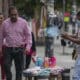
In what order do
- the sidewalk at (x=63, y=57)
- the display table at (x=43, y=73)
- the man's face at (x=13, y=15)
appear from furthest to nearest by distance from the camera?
the sidewalk at (x=63, y=57) → the man's face at (x=13, y=15) → the display table at (x=43, y=73)

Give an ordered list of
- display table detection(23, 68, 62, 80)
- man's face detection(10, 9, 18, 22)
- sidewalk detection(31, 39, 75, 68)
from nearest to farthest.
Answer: display table detection(23, 68, 62, 80), man's face detection(10, 9, 18, 22), sidewalk detection(31, 39, 75, 68)

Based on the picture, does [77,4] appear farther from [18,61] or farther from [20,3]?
[18,61]

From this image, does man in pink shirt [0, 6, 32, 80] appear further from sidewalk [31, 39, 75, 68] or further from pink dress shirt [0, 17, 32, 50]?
sidewalk [31, 39, 75, 68]

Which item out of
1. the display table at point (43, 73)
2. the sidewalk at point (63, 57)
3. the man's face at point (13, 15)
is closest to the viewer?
the display table at point (43, 73)

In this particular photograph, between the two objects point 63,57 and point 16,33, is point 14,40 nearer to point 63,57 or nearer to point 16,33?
point 16,33

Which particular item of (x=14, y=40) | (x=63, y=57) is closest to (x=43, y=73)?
(x=14, y=40)

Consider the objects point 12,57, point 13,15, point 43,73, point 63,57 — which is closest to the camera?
point 43,73

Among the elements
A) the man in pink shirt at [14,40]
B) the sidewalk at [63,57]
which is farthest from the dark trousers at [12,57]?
the sidewalk at [63,57]

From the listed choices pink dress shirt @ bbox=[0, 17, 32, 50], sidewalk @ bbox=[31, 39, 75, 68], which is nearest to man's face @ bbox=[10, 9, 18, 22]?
Answer: pink dress shirt @ bbox=[0, 17, 32, 50]

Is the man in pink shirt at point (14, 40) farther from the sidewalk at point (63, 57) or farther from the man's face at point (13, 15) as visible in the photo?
the sidewalk at point (63, 57)

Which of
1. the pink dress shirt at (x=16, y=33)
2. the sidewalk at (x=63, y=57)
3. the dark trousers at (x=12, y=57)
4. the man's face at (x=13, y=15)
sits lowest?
the sidewalk at (x=63, y=57)

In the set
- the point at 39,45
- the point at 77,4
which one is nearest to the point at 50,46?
the point at 39,45

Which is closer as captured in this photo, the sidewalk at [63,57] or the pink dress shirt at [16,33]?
the pink dress shirt at [16,33]

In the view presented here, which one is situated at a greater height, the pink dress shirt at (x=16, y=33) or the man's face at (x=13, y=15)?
the man's face at (x=13, y=15)
